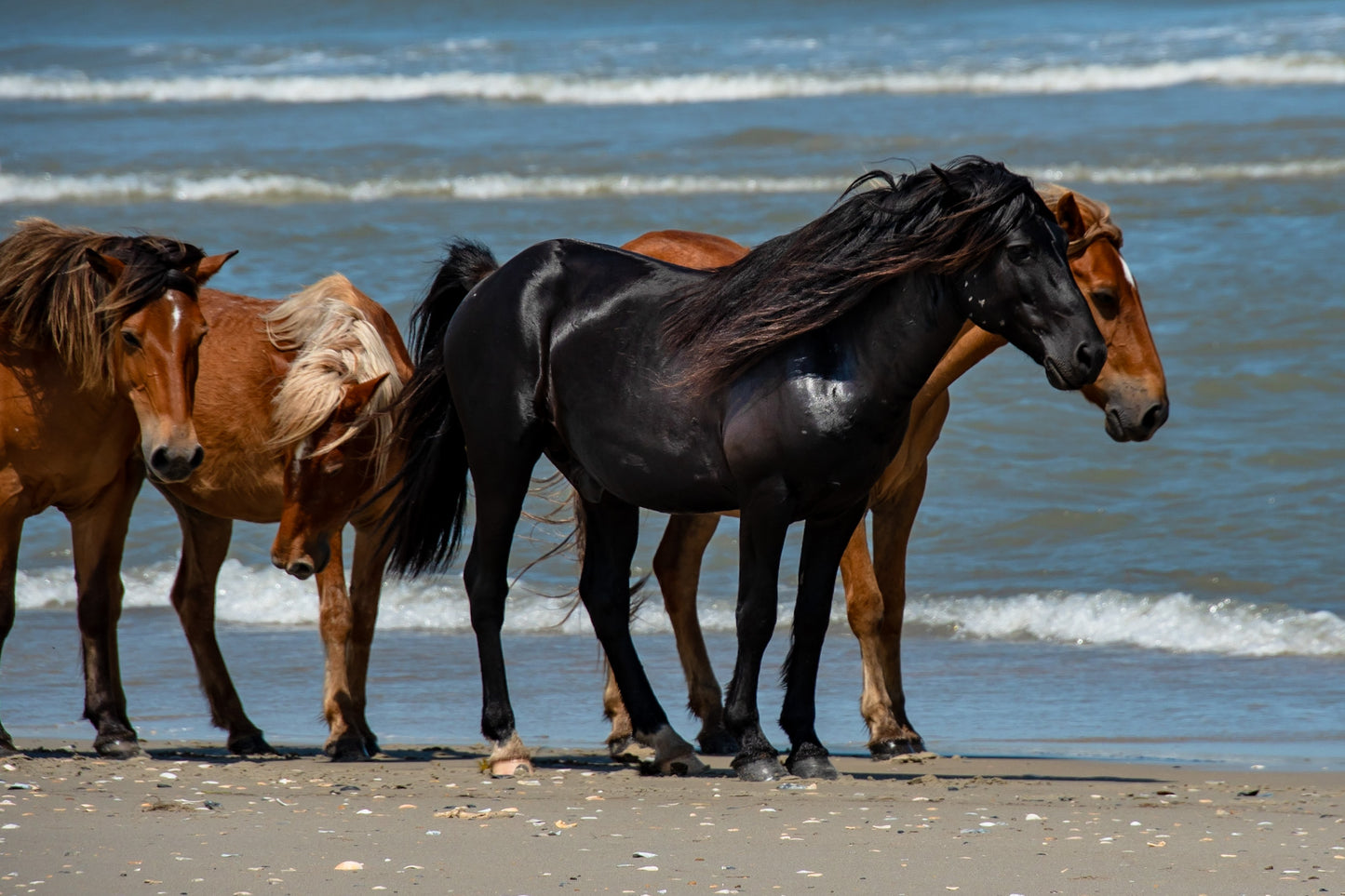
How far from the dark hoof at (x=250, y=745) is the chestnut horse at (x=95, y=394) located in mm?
373

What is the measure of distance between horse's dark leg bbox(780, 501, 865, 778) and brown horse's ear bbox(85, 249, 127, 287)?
2394 millimetres

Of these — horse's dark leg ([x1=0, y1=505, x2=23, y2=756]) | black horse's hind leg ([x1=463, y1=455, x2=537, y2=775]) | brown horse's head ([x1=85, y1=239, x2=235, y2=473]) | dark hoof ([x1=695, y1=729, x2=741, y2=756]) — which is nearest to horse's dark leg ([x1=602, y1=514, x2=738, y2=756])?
dark hoof ([x1=695, y1=729, x2=741, y2=756])

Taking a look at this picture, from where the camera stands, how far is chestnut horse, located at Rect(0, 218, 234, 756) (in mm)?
5230

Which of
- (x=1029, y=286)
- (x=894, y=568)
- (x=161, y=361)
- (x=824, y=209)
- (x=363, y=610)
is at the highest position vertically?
(x=824, y=209)

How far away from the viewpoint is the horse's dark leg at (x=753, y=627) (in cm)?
464

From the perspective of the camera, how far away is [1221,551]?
859 cm

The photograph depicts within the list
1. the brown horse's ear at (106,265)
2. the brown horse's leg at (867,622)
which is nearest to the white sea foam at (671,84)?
the brown horse's leg at (867,622)

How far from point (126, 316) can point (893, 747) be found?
116 inches

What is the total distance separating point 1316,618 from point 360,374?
14.6ft

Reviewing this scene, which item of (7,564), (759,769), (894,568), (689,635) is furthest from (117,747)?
(894,568)

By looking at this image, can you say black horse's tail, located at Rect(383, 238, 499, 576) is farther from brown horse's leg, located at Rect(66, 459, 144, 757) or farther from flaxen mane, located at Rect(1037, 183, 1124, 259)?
flaxen mane, located at Rect(1037, 183, 1124, 259)

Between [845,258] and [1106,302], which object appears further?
[1106,302]

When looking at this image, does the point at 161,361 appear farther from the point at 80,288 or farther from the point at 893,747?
the point at 893,747

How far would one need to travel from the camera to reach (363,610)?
5.90 meters
